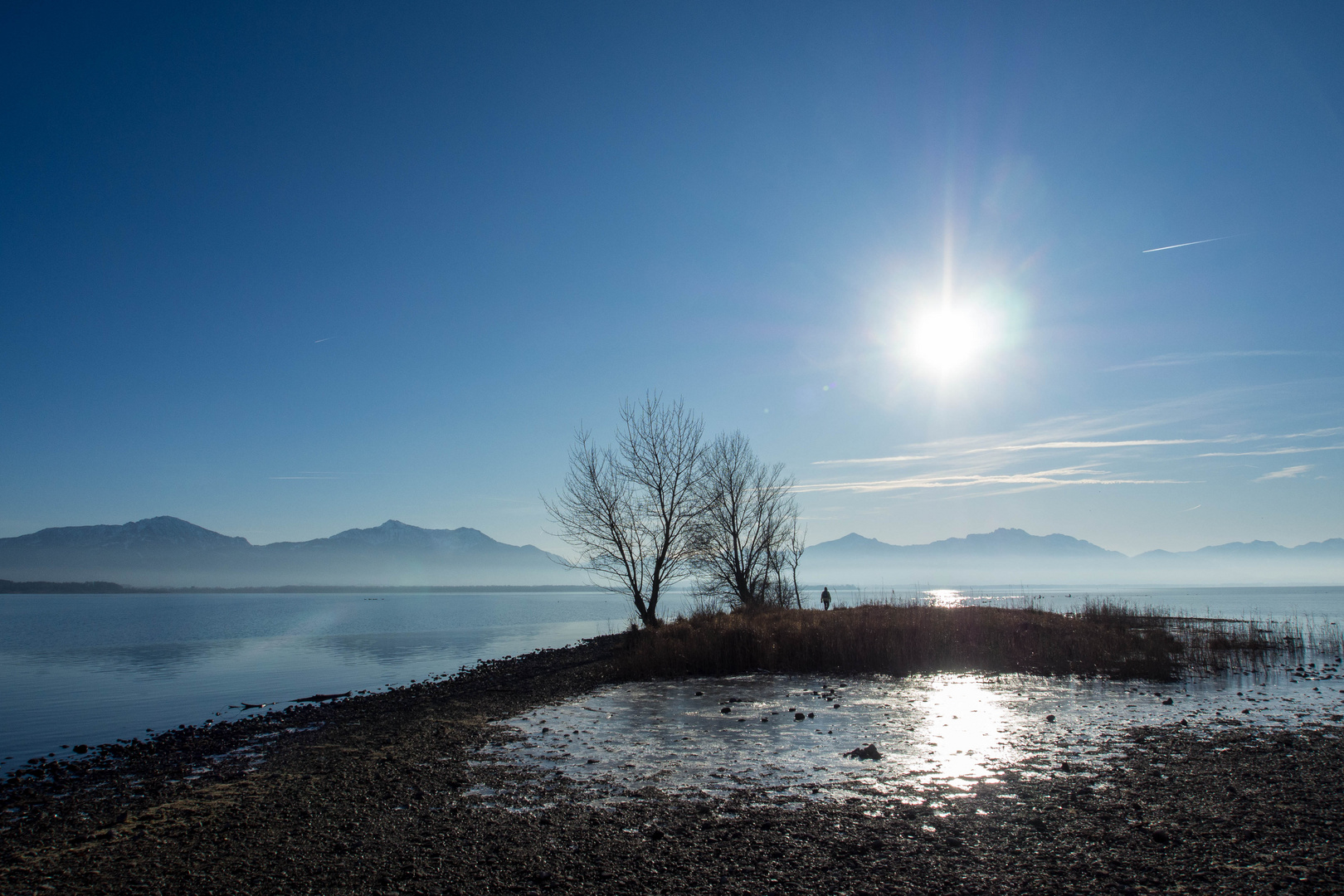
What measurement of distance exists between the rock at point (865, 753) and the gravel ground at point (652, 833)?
2.04 metres

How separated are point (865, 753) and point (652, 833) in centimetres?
473

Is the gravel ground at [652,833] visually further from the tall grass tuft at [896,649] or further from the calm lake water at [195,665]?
the tall grass tuft at [896,649]

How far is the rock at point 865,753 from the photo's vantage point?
10692 millimetres

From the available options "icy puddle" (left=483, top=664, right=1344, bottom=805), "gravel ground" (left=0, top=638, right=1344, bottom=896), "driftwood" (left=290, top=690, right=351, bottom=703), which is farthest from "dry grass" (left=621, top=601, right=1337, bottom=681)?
"gravel ground" (left=0, top=638, right=1344, bottom=896)

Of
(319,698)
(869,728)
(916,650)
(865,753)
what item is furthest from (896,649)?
(319,698)

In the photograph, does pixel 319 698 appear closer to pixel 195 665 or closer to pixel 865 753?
pixel 195 665

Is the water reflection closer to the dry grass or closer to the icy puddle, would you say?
the icy puddle

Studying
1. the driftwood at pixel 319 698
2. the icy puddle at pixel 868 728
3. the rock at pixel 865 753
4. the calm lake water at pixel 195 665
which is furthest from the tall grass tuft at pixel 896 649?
the rock at pixel 865 753

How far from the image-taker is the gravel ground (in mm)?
6262

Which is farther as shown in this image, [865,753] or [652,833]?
[865,753]

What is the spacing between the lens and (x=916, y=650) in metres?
22.9

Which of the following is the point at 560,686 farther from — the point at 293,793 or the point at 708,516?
the point at 708,516

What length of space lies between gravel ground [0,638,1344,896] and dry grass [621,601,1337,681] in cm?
1078

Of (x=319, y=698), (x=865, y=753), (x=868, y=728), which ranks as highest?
(x=865, y=753)
